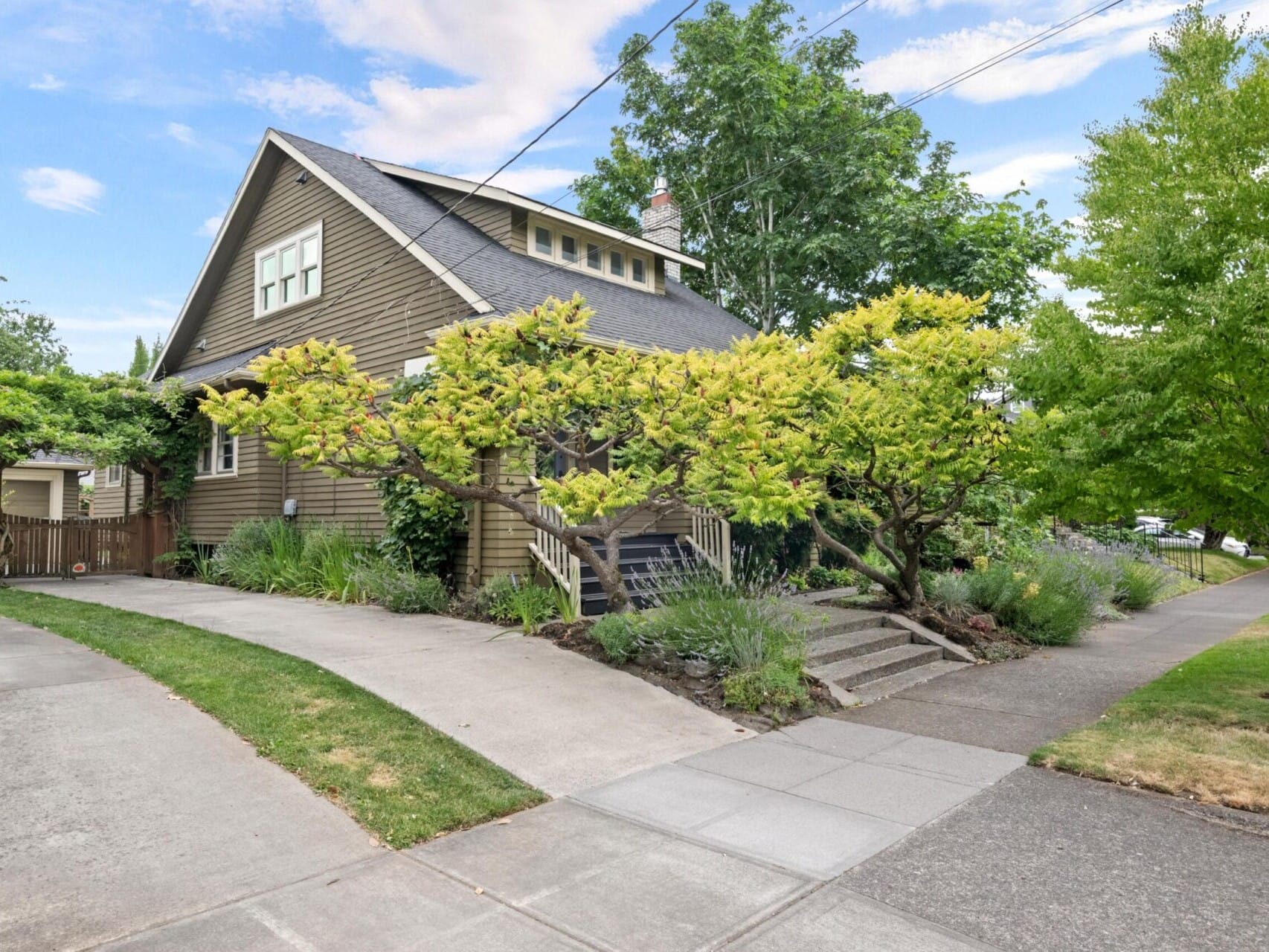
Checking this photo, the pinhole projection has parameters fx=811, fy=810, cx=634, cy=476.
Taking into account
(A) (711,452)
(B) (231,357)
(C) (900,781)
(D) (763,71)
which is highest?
(D) (763,71)

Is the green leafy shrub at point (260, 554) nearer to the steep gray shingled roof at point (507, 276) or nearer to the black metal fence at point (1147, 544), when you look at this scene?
the steep gray shingled roof at point (507, 276)

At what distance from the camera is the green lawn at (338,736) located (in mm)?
4367

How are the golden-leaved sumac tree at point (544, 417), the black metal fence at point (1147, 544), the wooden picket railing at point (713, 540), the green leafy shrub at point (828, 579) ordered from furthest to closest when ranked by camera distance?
the black metal fence at point (1147, 544)
the green leafy shrub at point (828, 579)
the wooden picket railing at point (713, 540)
the golden-leaved sumac tree at point (544, 417)

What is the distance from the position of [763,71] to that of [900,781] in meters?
21.9

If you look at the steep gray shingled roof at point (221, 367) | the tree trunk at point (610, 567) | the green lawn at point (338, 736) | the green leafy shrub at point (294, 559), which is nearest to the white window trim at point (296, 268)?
the steep gray shingled roof at point (221, 367)

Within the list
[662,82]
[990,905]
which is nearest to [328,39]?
[990,905]

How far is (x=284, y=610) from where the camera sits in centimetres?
1033

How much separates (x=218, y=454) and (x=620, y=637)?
11309 mm

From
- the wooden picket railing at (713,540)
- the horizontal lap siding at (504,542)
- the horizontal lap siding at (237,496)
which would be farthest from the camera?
the horizontal lap siding at (237,496)

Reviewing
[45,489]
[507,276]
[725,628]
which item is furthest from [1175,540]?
[45,489]

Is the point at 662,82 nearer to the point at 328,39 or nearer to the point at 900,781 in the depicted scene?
the point at 328,39

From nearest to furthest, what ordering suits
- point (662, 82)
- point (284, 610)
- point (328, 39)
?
point (284, 610) < point (328, 39) < point (662, 82)

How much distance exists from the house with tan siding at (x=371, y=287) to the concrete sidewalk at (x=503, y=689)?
2.25 meters

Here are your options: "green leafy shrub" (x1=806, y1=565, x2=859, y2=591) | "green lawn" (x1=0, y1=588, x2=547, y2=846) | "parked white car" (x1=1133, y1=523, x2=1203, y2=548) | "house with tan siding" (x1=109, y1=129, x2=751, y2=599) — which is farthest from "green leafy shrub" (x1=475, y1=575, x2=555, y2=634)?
"parked white car" (x1=1133, y1=523, x2=1203, y2=548)
